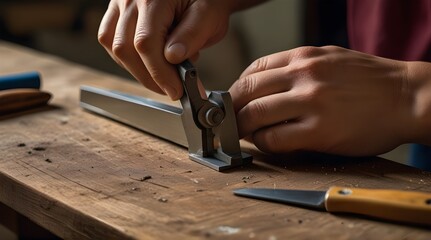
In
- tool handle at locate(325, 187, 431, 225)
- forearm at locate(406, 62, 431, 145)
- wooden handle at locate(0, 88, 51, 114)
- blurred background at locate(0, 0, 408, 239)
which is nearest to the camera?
tool handle at locate(325, 187, 431, 225)

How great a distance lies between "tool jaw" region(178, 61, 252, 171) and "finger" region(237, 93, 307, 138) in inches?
0.7

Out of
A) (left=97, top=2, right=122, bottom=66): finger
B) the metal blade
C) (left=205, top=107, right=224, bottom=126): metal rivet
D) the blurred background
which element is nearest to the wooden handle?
(left=97, top=2, right=122, bottom=66): finger

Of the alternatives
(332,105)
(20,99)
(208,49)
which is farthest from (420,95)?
(208,49)

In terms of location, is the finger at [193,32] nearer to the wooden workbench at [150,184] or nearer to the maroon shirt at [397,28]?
the wooden workbench at [150,184]

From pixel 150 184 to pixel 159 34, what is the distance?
0.26 m

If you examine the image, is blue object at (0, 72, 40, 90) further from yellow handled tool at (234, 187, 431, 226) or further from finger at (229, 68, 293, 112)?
yellow handled tool at (234, 187, 431, 226)

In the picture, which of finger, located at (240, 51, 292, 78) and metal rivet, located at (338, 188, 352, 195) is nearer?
metal rivet, located at (338, 188, 352, 195)

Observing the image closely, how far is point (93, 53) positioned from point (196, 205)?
2681mm

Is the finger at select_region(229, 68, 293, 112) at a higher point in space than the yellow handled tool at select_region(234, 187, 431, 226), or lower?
higher

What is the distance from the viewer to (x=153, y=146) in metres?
1.08

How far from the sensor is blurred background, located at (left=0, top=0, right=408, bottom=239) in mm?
2988

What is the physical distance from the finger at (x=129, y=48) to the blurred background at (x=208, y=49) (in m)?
1.72

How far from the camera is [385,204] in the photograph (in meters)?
0.76

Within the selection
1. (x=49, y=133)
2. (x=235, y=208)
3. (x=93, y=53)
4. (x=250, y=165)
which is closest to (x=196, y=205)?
(x=235, y=208)
